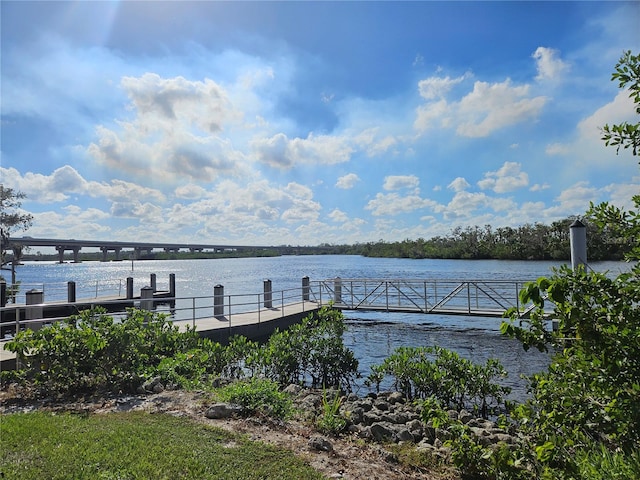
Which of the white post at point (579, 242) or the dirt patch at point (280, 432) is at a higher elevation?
the white post at point (579, 242)

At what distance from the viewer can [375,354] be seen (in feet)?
39.6

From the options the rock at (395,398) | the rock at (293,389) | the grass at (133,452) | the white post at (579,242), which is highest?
the white post at (579,242)

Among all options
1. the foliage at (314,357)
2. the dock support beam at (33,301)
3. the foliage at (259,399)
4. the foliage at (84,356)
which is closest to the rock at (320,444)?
the foliage at (259,399)

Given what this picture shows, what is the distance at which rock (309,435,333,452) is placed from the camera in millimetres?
4250

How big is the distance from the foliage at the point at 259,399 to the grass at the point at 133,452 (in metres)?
0.75

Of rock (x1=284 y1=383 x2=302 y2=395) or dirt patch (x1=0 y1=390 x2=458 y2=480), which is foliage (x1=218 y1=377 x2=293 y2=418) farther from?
rock (x1=284 y1=383 x2=302 y2=395)

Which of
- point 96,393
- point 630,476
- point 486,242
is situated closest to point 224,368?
point 96,393

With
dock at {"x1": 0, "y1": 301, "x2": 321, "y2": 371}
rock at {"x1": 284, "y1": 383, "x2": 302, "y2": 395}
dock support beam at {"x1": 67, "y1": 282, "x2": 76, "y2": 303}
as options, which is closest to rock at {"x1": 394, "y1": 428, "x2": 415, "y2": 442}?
rock at {"x1": 284, "y1": 383, "x2": 302, "y2": 395}

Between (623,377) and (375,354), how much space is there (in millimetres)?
9870

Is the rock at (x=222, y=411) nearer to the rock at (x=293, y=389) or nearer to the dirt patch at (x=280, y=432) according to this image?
the dirt patch at (x=280, y=432)

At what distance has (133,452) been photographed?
3.80 metres

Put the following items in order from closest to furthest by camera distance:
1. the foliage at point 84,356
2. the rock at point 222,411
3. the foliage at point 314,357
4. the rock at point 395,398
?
the rock at point 222,411 < the foliage at point 84,356 < the rock at point 395,398 < the foliage at point 314,357

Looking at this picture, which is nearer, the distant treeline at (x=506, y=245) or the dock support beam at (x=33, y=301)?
the dock support beam at (x=33, y=301)

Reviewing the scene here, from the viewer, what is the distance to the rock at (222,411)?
5.00 metres
